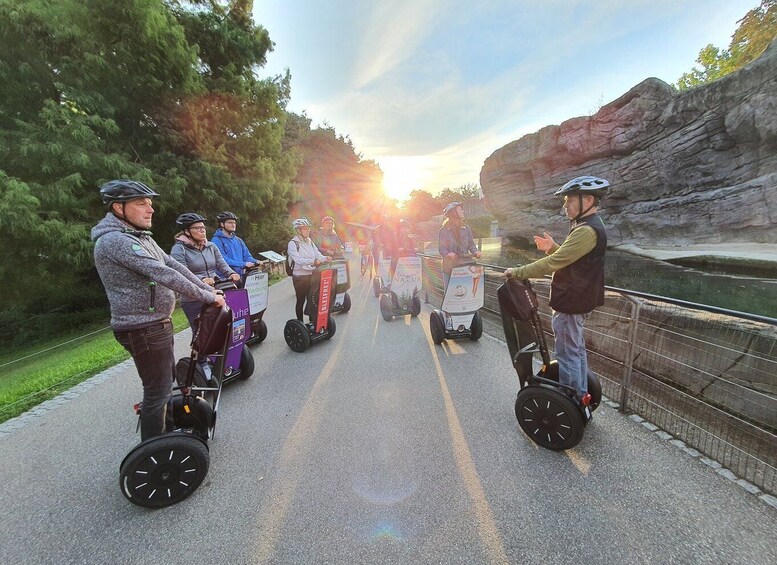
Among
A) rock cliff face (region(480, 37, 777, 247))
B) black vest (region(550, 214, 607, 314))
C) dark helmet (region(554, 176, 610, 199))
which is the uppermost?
rock cliff face (region(480, 37, 777, 247))

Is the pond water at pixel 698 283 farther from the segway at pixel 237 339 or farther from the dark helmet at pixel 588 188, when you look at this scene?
the segway at pixel 237 339

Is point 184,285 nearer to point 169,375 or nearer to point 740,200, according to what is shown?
point 169,375

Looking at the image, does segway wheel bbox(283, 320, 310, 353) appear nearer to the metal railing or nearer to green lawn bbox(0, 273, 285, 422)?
green lawn bbox(0, 273, 285, 422)

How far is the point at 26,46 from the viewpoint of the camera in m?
6.91

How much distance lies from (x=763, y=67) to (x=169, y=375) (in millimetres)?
19517

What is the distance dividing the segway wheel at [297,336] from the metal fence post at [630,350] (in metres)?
3.61

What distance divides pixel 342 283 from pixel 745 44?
3660cm

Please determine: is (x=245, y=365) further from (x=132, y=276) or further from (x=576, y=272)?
(x=576, y=272)

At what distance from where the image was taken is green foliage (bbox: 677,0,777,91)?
20031 millimetres

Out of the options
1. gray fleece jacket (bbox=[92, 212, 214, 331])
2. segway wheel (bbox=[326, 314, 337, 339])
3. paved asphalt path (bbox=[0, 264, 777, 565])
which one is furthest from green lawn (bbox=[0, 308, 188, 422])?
segway wheel (bbox=[326, 314, 337, 339])

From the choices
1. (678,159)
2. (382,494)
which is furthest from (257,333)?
(678,159)

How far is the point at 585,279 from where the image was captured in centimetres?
207

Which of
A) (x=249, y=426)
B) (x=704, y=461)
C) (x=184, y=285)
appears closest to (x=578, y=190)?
(x=704, y=461)

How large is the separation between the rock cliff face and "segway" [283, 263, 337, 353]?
54.2ft
